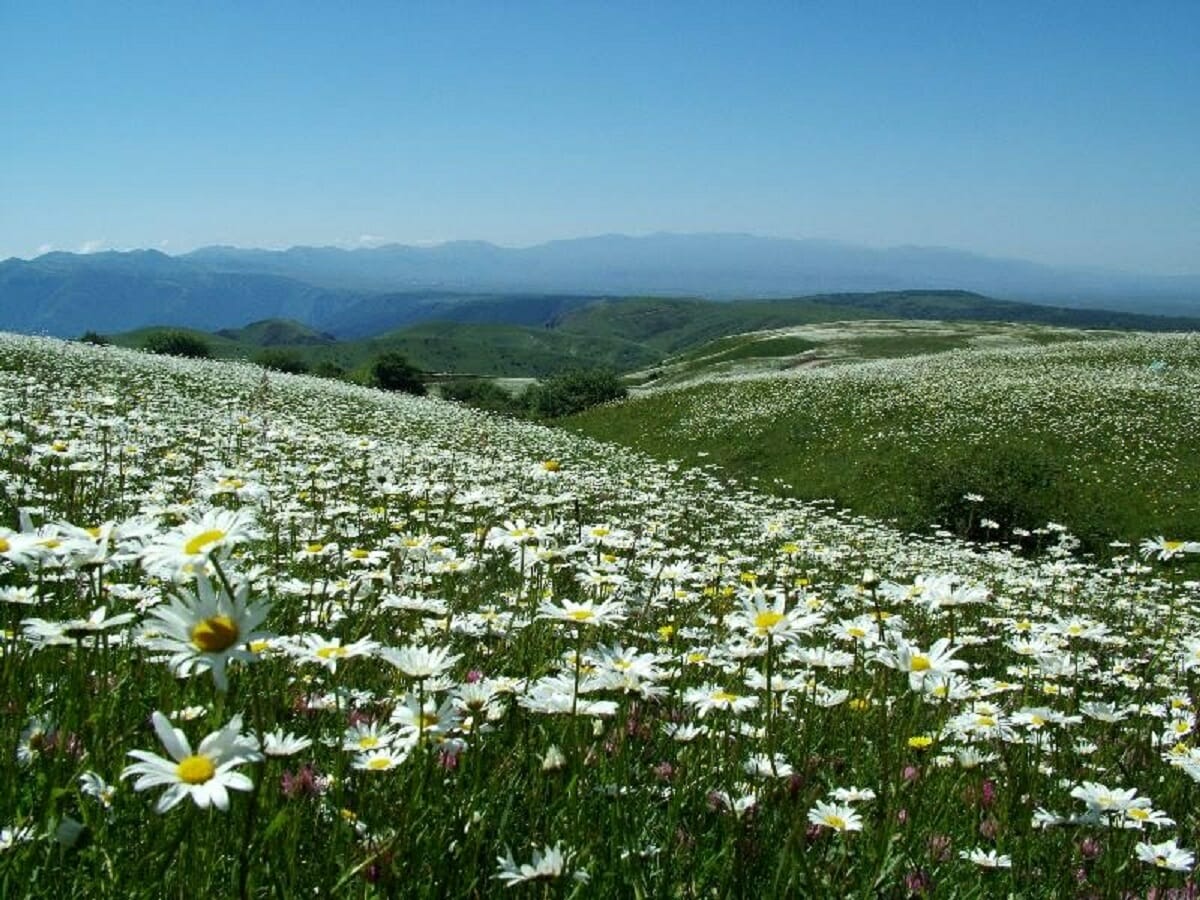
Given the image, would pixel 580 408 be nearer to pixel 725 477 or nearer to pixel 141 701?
pixel 725 477

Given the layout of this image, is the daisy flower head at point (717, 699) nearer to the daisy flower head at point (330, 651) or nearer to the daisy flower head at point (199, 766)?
the daisy flower head at point (330, 651)

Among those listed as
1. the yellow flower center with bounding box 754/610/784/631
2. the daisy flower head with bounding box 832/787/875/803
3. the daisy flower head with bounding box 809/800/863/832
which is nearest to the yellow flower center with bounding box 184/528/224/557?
the yellow flower center with bounding box 754/610/784/631

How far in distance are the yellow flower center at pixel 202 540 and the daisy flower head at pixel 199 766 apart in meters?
0.43

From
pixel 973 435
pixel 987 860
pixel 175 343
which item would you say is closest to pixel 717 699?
pixel 987 860

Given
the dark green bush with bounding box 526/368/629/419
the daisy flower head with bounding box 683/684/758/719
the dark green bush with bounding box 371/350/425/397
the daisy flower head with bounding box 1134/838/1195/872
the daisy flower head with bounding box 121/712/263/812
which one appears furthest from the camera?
the dark green bush with bounding box 371/350/425/397

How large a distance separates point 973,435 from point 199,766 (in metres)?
34.5

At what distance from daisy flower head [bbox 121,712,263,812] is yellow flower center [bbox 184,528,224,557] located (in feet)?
1.42

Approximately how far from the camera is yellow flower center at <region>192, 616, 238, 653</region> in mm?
1721

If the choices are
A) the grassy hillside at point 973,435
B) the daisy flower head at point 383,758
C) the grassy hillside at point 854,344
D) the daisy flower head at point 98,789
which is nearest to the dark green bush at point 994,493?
the grassy hillside at point 973,435

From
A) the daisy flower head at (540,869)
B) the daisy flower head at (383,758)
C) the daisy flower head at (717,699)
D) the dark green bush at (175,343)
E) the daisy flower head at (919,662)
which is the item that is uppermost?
the dark green bush at (175,343)

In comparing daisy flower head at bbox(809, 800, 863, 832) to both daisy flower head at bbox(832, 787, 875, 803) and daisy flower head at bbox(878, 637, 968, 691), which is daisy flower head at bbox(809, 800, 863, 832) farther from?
daisy flower head at bbox(878, 637, 968, 691)

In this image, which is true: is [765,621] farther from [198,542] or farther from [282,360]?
[282,360]

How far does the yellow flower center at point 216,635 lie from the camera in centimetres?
172

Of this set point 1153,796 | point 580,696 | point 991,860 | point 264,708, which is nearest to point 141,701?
point 264,708
